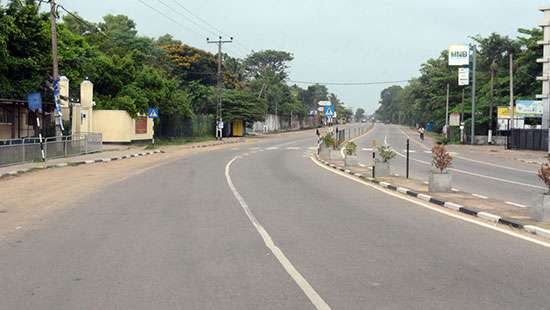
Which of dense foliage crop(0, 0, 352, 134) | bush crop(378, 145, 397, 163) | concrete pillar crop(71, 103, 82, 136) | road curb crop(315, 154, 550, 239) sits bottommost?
road curb crop(315, 154, 550, 239)

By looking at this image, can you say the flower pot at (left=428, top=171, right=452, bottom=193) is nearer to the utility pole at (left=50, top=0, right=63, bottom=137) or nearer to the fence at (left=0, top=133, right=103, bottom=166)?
the fence at (left=0, top=133, right=103, bottom=166)

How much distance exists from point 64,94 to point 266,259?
30876 mm

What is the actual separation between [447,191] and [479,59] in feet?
224

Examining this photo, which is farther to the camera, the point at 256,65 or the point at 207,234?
the point at 256,65

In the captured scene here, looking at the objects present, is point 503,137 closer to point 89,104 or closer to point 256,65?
point 89,104

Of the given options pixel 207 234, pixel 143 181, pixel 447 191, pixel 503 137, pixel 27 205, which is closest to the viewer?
pixel 207 234

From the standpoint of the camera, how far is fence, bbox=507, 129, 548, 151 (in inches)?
1955

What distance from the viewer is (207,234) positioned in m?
9.77

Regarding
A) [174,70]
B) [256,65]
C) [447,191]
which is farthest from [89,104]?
[256,65]

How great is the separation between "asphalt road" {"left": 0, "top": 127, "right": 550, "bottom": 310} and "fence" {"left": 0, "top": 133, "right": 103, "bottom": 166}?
13214 mm

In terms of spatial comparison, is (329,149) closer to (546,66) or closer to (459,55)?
(546,66)

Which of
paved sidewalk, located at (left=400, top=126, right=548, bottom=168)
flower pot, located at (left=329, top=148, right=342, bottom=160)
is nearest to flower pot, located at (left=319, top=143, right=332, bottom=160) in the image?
flower pot, located at (left=329, top=148, right=342, bottom=160)

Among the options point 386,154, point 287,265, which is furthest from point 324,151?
point 287,265

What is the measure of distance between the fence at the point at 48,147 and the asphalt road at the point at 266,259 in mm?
13214
